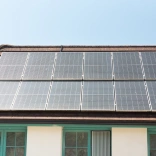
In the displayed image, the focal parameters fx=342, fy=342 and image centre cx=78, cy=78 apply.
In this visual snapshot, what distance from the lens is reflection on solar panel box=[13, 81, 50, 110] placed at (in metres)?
10.7

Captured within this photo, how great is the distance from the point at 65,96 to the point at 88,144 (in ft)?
5.58

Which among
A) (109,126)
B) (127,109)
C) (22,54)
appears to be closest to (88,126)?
(109,126)

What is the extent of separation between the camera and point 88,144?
10.6m

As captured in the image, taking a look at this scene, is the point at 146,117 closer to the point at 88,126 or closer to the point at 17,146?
the point at 88,126

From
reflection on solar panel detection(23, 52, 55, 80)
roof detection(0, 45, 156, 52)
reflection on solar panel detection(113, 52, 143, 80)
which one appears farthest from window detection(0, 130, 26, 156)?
Result: roof detection(0, 45, 156, 52)

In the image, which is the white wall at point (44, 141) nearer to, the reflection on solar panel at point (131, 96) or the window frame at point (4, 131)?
the window frame at point (4, 131)

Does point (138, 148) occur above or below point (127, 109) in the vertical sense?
below

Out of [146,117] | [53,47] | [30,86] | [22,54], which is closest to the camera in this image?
[146,117]

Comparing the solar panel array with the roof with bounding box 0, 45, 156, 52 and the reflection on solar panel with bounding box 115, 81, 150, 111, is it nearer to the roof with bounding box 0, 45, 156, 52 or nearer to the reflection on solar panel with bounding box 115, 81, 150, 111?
the reflection on solar panel with bounding box 115, 81, 150, 111

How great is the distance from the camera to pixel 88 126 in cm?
1047

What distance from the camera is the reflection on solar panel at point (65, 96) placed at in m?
10.6

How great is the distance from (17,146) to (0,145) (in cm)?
54

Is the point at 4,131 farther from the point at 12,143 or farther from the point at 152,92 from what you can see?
the point at 152,92

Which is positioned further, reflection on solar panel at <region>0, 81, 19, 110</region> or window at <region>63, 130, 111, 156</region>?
reflection on solar panel at <region>0, 81, 19, 110</region>
